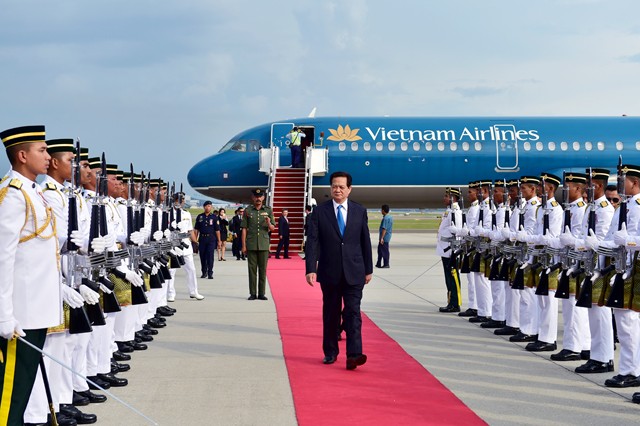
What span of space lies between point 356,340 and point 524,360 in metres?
1.91

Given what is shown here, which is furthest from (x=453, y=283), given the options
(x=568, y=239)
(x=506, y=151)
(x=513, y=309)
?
(x=506, y=151)

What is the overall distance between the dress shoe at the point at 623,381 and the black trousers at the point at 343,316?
234cm

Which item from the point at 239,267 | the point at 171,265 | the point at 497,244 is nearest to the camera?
the point at 497,244

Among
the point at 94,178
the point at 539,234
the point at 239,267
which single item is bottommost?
the point at 239,267

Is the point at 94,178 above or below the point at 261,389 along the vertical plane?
above

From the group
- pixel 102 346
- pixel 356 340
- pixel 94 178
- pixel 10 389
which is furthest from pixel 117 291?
pixel 10 389

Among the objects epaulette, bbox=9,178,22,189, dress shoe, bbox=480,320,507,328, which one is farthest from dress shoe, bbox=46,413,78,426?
dress shoe, bbox=480,320,507,328

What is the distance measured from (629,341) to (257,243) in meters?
7.93

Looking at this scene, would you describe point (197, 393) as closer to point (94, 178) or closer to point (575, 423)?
point (94, 178)

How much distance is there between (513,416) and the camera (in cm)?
614

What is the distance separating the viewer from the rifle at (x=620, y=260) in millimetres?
7203

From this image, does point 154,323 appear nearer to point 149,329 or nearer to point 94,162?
point 149,329

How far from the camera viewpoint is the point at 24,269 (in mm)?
4895

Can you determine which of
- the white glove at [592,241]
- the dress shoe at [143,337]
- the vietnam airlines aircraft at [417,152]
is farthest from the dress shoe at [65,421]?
the vietnam airlines aircraft at [417,152]
